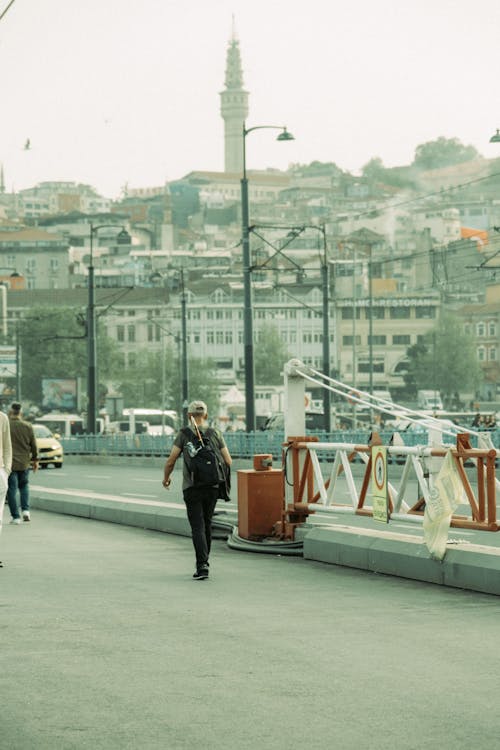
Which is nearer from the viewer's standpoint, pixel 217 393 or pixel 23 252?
pixel 217 393

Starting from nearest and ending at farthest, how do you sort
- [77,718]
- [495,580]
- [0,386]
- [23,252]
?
[77,718], [495,580], [0,386], [23,252]

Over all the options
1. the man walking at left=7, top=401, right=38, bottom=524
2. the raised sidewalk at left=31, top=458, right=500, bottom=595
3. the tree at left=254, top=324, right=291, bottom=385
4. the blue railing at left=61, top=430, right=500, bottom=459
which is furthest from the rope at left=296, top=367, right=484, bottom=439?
the tree at left=254, top=324, right=291, bottom=385

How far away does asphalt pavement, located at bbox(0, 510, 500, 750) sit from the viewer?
6.53 metres

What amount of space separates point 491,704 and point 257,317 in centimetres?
14858

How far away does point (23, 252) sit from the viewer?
192125 mm

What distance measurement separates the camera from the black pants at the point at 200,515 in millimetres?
13039

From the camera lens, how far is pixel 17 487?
20609 millimetres

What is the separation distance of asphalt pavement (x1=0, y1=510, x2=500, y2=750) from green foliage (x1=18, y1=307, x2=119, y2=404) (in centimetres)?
10923

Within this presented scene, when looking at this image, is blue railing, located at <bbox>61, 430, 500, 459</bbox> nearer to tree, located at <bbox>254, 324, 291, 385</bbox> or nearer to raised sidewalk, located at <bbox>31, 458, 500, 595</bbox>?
raised sidewalk, located at <bbox>31, 458, 500, 595</bbox>

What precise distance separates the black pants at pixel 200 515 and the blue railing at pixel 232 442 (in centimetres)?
1814

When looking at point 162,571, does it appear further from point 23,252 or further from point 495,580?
point 23,252

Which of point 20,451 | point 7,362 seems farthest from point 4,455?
point 7,362

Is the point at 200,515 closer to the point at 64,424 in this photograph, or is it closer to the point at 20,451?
the point at 20,451

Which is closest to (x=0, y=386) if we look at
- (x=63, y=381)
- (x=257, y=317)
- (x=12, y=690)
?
(x=63, y=381)
